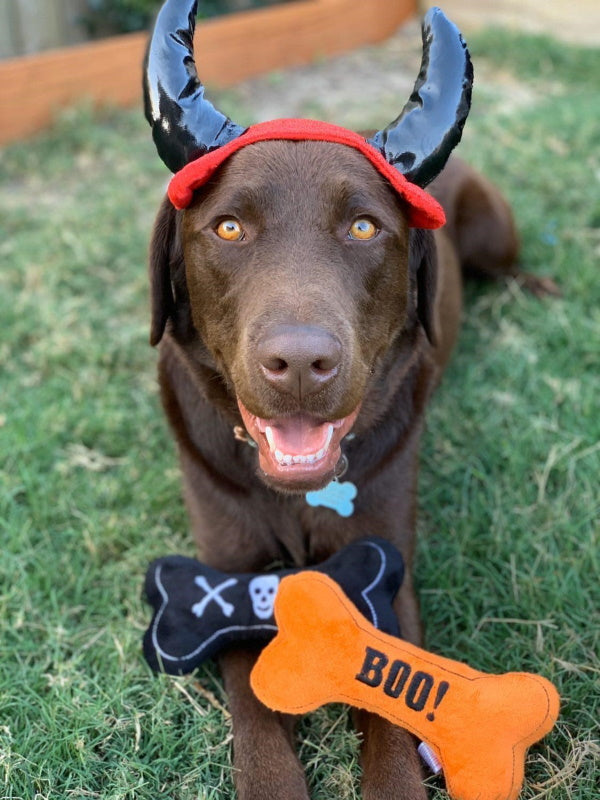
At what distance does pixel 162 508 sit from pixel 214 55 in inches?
187

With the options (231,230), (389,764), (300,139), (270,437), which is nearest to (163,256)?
(231,230)

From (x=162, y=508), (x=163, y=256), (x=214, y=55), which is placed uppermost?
(x=163, y=256)

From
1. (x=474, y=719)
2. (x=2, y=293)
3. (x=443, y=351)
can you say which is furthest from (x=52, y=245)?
(x=474, y=719)

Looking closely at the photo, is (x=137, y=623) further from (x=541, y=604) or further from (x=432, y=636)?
(x=541, y=604)

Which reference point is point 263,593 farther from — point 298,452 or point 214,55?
point 214,55

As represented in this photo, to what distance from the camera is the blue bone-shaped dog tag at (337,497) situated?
2.35m

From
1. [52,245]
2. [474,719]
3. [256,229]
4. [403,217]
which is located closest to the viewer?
[474,719]

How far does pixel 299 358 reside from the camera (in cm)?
176

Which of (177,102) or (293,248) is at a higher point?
(177,102)

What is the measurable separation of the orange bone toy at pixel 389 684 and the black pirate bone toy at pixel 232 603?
20cm

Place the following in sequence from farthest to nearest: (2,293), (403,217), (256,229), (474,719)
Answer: (2,293)
(403,217)
(256,229)
(474,719)

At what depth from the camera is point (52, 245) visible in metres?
4.38

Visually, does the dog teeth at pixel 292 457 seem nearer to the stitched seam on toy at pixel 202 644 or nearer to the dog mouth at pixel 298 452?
the dog mouth at pixel 298 452

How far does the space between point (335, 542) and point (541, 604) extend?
0.62 meters
